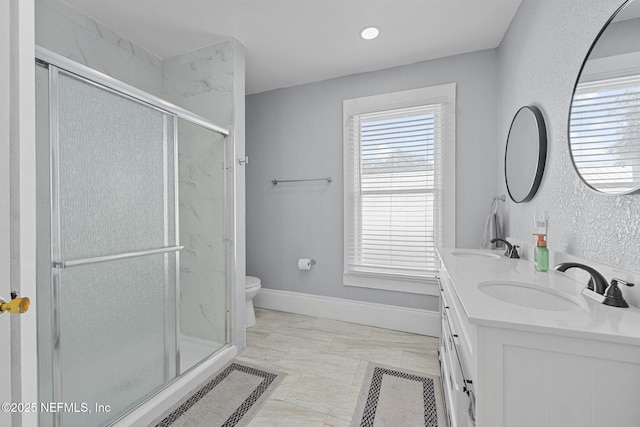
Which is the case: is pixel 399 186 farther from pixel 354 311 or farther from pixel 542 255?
pixel 542 255

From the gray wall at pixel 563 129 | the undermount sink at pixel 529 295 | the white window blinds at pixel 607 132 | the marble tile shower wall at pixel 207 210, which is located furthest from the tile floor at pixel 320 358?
the white window blinds at pixel 607 132

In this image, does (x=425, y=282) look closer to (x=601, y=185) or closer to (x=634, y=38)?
(x=601, y=185)

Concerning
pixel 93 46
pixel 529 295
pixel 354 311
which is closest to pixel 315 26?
pixel 93 46

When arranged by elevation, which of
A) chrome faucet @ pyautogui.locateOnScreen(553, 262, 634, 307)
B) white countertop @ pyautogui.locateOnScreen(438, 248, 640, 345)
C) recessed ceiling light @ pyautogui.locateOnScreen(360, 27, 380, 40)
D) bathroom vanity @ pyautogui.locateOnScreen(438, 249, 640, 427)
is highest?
recessed ceiling light @ pyautogui.locateOnScreen(360, 27, 380, 40)

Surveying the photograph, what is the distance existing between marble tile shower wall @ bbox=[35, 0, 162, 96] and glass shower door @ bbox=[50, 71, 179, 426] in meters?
0.92

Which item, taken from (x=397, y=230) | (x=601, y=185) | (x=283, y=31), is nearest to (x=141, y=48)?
(x=283, y=31)

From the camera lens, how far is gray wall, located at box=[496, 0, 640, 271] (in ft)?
3.07

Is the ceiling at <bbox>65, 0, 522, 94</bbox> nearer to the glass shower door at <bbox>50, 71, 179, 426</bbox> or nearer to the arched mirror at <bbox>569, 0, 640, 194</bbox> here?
the glass shower door at <bbox>50, 71, 179, 426</bbox>

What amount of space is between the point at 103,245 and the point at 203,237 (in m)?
0.89

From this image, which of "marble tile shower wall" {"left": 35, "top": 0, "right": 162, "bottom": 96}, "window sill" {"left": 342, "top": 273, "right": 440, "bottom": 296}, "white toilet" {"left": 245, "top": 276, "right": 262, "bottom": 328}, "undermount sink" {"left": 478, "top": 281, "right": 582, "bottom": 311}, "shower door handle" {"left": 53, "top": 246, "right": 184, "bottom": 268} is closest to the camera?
"undermount sink" {"left": 478, "top": 281, "right": 582, "bottom": 311}

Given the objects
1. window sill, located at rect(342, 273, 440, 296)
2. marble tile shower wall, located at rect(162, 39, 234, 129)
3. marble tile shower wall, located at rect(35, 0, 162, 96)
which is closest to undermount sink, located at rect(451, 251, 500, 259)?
window sill, located at rect(342, 273, 440, 296)

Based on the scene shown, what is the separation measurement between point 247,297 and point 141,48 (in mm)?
2236

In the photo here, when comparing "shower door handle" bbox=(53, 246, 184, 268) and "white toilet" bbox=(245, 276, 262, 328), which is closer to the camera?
"shower door handle" bbox=(53, 246, 184, 268)

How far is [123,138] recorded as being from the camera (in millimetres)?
1407
